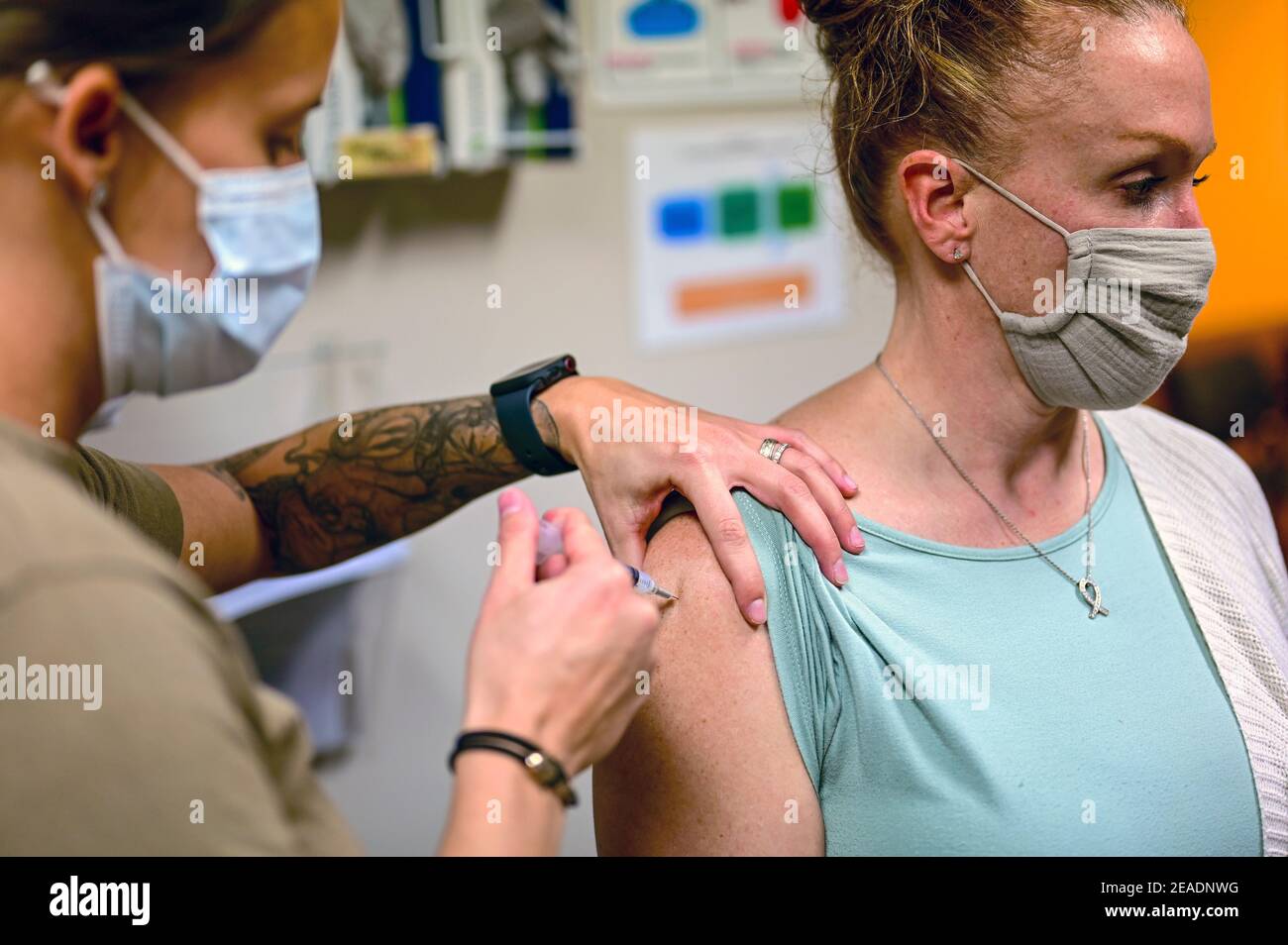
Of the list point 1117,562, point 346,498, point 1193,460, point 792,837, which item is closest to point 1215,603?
point 1117,562

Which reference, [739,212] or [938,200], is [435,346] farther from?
[938,200]

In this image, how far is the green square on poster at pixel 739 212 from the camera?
259cm

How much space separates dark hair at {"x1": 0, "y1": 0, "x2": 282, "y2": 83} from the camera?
73 centimetres

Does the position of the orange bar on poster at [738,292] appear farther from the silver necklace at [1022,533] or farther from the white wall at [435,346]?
the silver necklace at [1022,533]

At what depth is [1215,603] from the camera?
1184 mm

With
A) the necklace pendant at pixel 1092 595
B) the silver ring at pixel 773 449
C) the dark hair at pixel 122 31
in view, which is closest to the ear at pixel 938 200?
the silver ring at pixel 773 449

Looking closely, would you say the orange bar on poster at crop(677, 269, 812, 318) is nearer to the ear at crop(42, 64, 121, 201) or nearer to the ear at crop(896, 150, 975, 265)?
the ear at crop(896, 150, 975, 265)

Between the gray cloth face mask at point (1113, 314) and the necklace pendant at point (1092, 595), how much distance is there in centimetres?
18

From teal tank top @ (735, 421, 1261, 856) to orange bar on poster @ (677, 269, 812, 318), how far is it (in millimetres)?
1486

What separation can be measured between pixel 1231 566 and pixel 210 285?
3.47 ft

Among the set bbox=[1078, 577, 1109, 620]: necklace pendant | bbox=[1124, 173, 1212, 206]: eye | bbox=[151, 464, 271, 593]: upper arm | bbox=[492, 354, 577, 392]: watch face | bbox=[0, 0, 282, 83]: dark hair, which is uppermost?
bbox=[0, 0, 282, 83]: dark hair

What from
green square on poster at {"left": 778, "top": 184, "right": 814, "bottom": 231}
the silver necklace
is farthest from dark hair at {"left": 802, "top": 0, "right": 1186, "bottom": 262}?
green square on poster at {"left": 778, "top": 184, "right": 814, "bottom": 231}

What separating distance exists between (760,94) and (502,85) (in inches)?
28.0
